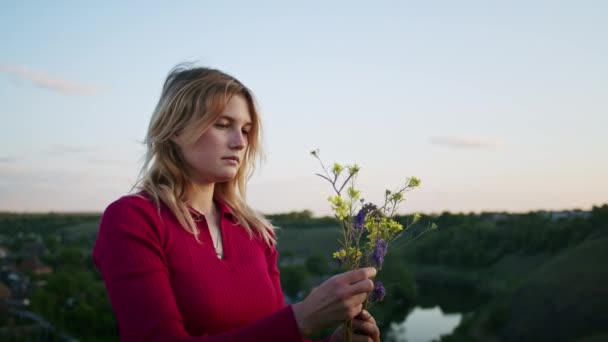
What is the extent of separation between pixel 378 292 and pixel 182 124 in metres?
0.82

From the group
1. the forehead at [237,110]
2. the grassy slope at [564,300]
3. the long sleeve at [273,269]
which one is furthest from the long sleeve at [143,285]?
the grassy slope at [564,300]

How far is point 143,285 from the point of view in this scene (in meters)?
1.66

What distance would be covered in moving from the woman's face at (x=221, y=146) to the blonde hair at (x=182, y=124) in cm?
3

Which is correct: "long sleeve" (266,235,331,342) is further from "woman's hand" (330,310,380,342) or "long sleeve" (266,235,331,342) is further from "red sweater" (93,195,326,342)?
"woman's hand" (330,310,380,342)

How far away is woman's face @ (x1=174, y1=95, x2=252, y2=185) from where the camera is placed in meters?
1.94

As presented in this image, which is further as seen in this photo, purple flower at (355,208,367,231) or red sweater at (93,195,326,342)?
purple flower at (355,208,367,231)

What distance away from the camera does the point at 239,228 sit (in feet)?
7.14

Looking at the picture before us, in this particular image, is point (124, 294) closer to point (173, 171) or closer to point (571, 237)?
point (173, 171)

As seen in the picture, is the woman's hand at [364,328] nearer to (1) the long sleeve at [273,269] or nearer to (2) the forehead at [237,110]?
(1) the long sleeve at [273,269]

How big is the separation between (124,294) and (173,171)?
482mm

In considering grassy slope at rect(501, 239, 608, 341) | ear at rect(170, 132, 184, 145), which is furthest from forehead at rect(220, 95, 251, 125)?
grassy slope at rect(501, 239, 608, 341)

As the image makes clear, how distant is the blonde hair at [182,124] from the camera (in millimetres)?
1902

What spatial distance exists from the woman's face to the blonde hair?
0.11 feet

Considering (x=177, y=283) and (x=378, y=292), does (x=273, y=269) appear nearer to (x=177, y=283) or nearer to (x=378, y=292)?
(x=177, y=283)
